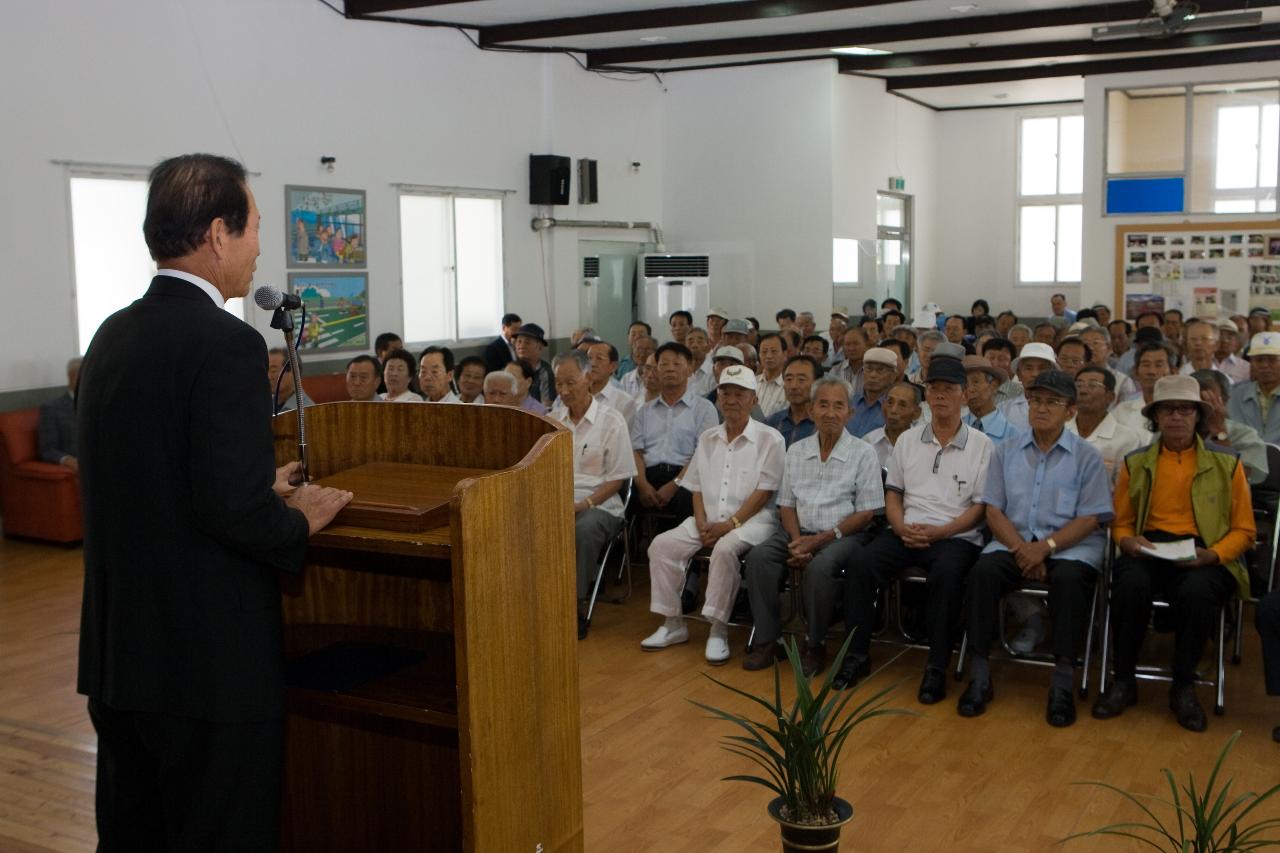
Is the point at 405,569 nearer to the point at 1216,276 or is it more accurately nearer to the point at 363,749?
the point at 363,749

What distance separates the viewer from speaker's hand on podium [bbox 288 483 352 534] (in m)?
2.07

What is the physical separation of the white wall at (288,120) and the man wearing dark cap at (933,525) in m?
5.89

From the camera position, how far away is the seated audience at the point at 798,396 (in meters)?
6.21

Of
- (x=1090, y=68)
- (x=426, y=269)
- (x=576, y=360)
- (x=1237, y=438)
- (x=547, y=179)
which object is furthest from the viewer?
(x=1090, y=68)

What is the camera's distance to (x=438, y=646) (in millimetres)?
2543

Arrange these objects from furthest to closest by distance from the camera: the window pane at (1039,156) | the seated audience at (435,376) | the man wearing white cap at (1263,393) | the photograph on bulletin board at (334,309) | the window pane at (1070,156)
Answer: the window pane at (1039,156) → the window pane at (1070,156) → the photograph on bulletin board at (334,309) → the seated audience at (435,376) → the man wearing white cap at (1263,393)

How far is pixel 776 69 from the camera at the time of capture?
43.4 ft

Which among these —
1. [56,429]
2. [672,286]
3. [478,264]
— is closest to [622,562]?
[56,429]

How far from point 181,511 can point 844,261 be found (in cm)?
1218

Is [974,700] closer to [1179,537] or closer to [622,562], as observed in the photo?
[1179,537]

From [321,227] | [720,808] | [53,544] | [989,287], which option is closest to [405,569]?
[720,808]

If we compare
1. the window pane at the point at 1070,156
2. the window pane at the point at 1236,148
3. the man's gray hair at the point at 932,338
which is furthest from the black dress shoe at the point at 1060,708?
the window pane at the point at 1070,156

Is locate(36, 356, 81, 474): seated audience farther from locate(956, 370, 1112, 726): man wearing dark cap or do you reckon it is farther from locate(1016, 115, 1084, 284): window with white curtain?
locate(1016, 115, 1084, 284): window with white curtain

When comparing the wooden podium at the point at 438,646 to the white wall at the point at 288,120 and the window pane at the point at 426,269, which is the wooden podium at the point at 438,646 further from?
the window pane at the point at 426,269
